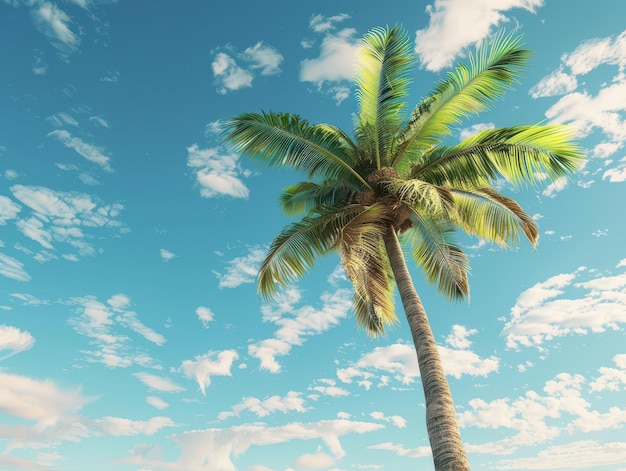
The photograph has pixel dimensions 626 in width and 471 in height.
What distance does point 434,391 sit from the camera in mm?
8977

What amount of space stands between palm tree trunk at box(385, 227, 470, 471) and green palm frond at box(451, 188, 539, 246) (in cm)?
220

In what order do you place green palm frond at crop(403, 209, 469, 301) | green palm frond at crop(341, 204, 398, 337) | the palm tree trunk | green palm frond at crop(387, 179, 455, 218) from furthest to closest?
1. green palm frond at crop(403, 209, 469, 301)
2. green palm frond at crop(341, 204, 398, 337)
3. green palm frond at crop(387, 179, 455, 218)
4. the palm tree trunk

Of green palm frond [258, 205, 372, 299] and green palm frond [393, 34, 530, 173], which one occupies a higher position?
green palm frond [393, 34, 530, 173]

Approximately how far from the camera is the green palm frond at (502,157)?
10992 millimetres

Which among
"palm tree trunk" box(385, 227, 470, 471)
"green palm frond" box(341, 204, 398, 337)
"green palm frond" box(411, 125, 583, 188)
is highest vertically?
"green palm frond" box(411, 125, 583, 188)

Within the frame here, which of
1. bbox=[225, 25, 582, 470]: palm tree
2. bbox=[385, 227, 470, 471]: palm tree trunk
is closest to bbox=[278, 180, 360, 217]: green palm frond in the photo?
bbox=[225, 25, 582, 470]: palm tree

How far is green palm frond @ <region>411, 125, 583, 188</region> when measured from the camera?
36.1ft

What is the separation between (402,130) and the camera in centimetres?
1266

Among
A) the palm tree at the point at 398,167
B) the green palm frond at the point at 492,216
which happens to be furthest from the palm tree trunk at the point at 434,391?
the green palm frond at the point at 492,216

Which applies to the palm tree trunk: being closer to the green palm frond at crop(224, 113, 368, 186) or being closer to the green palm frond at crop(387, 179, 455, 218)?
the green palm frond at crop(387, 179, 455, 218)

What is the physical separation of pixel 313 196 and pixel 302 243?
2700 mm

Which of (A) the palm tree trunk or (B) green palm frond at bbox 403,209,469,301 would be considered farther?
(B) green palm frond at bbox 403,209,469,301

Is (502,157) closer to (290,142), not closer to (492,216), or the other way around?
(492,216)

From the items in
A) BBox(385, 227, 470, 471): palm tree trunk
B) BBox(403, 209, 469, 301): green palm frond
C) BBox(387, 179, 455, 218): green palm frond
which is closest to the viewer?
BBox(385, 227, 470, 471): palm tree trunk
